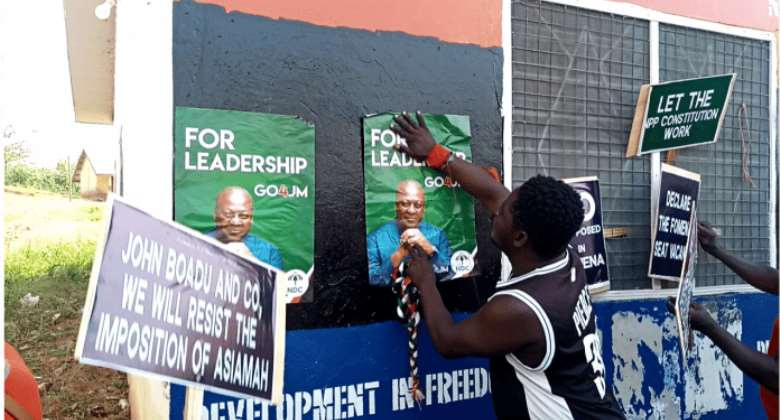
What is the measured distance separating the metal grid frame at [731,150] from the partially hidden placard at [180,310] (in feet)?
10.5

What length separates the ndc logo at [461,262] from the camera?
10.9ft

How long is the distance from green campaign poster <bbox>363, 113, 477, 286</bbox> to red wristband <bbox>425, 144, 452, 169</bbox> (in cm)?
6

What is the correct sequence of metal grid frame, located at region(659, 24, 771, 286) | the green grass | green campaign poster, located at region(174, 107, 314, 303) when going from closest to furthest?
green campaign poster, located at region(174, 107, 314, 303) → metal grid frame, located at region(659, 24, 771, 286) → the green grass

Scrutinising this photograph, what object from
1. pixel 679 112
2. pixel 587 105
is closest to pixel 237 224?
pixel 587 105

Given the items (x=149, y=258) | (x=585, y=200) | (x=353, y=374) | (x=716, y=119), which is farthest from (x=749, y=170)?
(x=149, y=258)

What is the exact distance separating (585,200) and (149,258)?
9.04ft

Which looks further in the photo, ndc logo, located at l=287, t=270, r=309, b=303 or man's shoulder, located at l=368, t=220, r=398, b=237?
man's shoulder, located at l=368, t=220, r=398, b=237

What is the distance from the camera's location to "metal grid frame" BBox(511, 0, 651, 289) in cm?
370

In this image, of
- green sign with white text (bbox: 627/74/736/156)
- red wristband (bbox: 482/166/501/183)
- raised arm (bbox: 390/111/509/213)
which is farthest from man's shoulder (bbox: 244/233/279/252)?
green sign with white text (bbox: 627/74/736/156)

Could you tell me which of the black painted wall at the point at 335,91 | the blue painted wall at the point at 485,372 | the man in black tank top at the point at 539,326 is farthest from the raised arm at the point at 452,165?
the blue painted wall at the point at 485,372

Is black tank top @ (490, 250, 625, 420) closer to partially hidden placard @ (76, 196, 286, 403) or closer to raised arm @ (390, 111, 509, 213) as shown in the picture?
raised arm @ (390, 111, 509, 213)

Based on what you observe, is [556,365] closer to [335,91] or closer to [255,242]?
[255,242]

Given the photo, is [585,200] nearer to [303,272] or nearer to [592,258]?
[592,258]

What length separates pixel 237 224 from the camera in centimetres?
279
